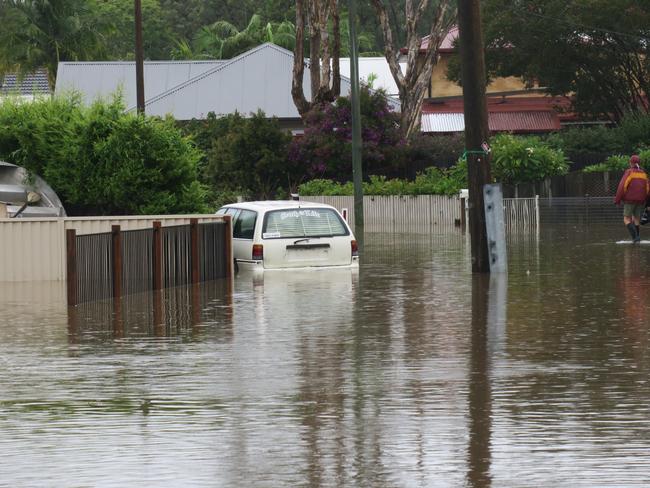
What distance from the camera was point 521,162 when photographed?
44.8 m

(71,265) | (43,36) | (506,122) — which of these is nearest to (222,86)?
(43,36)

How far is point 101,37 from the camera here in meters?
79.5

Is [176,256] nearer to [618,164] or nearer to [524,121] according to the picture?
[618,164]

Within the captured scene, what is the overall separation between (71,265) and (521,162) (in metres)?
27.9

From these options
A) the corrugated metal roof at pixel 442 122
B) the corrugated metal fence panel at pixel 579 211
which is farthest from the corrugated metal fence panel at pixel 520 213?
the corrugated metal roof at pixel 442 122

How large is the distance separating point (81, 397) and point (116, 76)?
195 ft

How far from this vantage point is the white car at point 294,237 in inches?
901

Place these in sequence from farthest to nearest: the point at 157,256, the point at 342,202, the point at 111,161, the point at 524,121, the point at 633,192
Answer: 1. the point at 524,121
2. the point at 342,202
3. the point at 633,192
4. the point at 111,161
5. the point at 157,256

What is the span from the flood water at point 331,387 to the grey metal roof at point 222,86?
1803 inches

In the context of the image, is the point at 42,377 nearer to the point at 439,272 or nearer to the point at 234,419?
the point at 234,419

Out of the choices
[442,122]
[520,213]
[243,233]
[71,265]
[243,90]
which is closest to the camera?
[71,265]

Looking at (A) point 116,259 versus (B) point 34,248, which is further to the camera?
(B) point 34,248

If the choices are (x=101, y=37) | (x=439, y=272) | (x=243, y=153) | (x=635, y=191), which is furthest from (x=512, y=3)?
(x=439, y=272)

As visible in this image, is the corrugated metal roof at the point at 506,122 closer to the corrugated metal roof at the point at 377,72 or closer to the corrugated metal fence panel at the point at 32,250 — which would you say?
the corrugated metal roof at the point at 377,72
